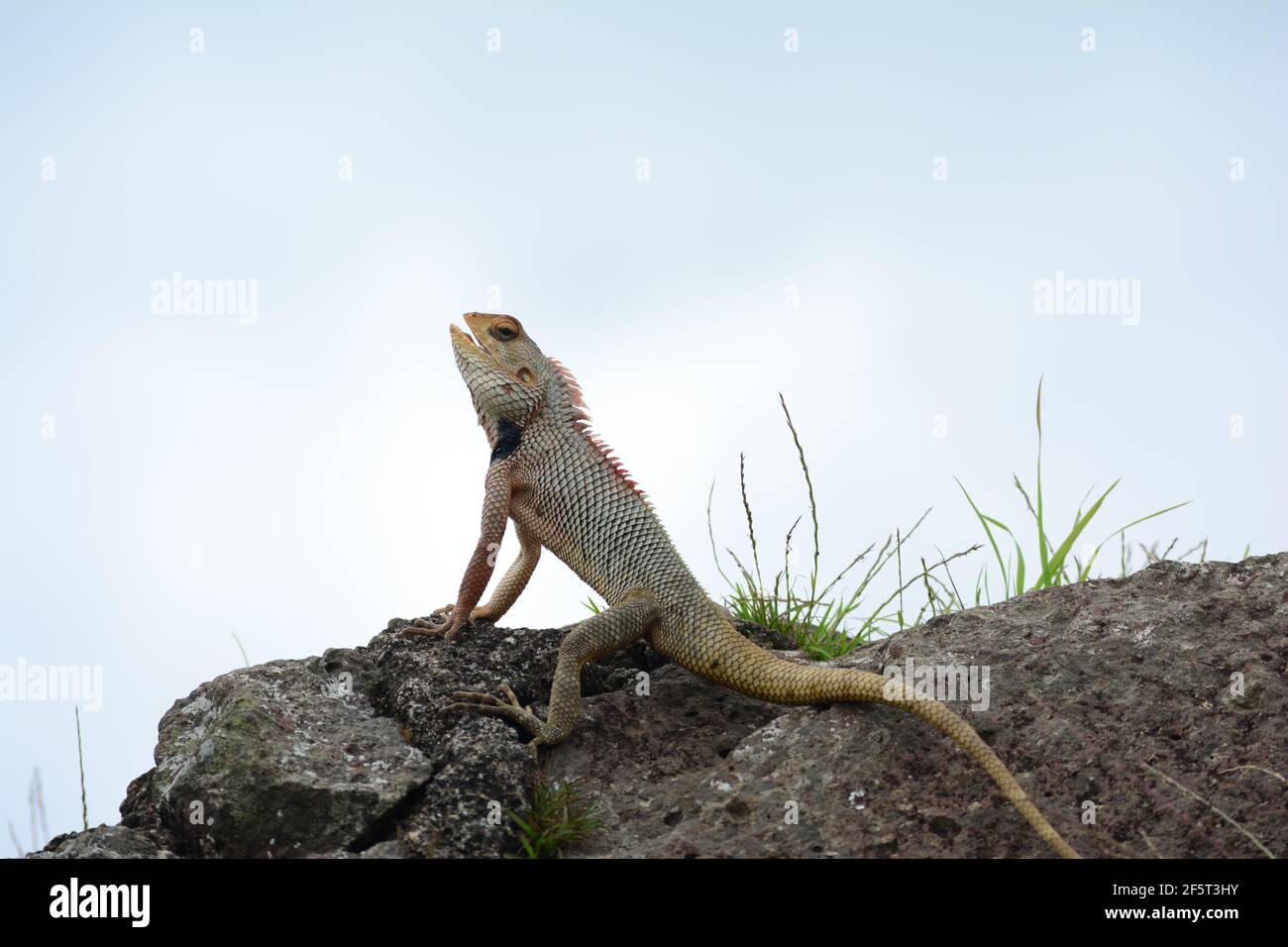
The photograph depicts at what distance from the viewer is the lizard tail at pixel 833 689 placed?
4.36 m

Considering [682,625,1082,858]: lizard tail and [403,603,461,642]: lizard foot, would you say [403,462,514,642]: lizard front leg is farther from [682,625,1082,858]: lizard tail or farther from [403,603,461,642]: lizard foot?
[682,625,1082,858]: lizard tail

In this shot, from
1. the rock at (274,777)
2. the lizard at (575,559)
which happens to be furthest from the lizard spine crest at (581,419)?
the rock at (274,777)

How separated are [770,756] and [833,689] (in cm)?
45

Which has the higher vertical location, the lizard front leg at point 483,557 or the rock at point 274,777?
the lizard front leg at point 483,557

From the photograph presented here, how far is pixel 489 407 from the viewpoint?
6457 millimetres

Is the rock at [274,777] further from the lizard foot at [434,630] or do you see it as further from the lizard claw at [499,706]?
the lizard foot at [434,630]

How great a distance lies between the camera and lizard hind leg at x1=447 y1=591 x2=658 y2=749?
506 cm

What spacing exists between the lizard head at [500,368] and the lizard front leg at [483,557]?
0.36 meters

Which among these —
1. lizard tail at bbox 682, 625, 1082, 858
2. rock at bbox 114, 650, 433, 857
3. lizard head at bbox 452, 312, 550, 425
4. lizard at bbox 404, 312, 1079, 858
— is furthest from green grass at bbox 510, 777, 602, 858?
lizard head at bbox 452, 312, 550, 425

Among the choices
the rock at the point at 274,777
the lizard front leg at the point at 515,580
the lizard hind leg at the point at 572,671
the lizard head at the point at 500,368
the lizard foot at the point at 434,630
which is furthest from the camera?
the lizard head at the point at 500,368

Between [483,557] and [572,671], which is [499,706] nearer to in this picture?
[572,671]
